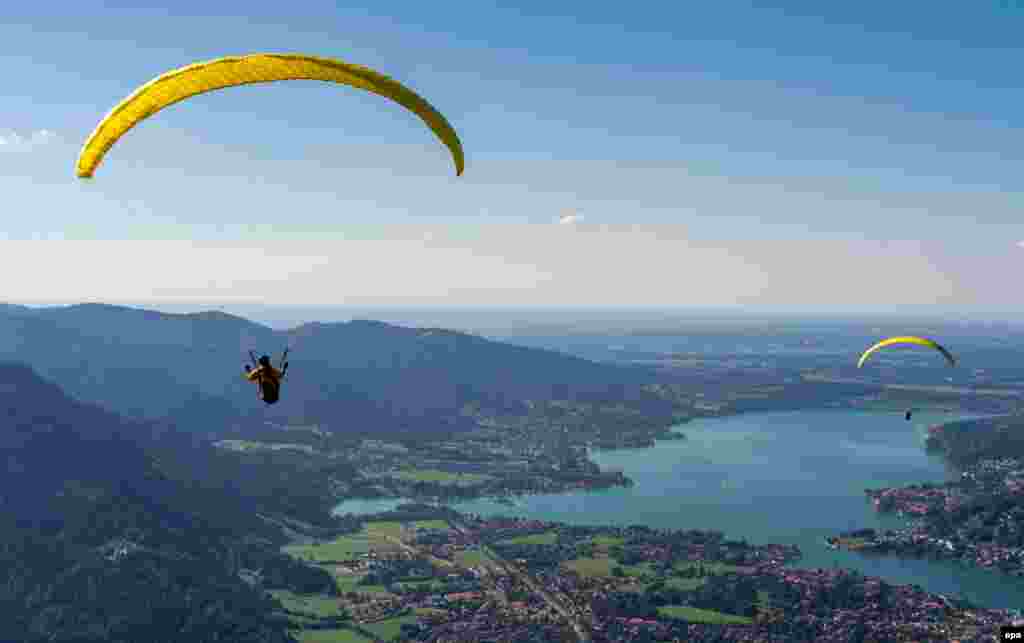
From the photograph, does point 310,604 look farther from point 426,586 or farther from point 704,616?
point 704,616

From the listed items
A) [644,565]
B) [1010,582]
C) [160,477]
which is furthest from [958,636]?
[160,477]

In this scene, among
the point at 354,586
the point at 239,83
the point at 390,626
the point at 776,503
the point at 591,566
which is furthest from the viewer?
the point at 776,503

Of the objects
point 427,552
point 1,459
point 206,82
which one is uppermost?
point 206,82

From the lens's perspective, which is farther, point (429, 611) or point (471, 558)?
point (471, 558)

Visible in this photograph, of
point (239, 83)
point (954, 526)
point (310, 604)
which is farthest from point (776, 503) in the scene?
point (239, 83)

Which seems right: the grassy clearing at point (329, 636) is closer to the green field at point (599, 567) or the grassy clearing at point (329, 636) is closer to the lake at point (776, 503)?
the green field at point (599, 567)

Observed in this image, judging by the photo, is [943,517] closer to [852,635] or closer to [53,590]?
[852,635]
